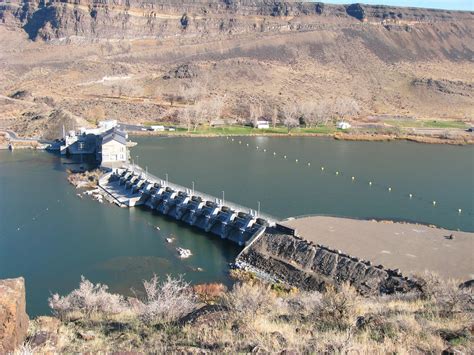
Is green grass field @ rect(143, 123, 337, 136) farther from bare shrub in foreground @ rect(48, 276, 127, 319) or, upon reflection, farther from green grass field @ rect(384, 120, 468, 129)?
bare shrub in foreground @ rect(48, 276, 127, 319)

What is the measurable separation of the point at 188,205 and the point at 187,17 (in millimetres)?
111698

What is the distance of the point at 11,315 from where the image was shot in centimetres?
773

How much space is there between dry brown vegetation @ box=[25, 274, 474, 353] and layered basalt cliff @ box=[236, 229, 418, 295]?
323 inches

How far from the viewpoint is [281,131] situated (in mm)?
71562

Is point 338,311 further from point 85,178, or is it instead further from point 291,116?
point 291,116

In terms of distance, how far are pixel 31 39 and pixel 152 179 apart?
337 feet

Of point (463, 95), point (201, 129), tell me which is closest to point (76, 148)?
point (201, 129)

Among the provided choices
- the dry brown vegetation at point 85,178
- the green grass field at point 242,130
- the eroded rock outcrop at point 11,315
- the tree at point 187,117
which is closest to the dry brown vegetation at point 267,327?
the eroded rock outcrop at point 11,315

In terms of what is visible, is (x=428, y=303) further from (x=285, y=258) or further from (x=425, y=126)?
(x=425, y=126)

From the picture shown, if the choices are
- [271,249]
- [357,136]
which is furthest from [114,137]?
[357,136]

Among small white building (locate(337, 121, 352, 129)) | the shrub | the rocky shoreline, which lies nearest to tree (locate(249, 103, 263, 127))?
the rocky shoreline

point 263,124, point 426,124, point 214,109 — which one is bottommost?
point 263,124

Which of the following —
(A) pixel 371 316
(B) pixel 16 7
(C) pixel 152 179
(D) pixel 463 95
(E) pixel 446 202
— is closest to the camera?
(A) pixel 371 316

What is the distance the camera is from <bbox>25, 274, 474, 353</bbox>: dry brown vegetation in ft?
24.2
